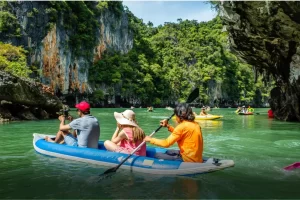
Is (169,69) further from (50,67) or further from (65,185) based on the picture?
(65,185)

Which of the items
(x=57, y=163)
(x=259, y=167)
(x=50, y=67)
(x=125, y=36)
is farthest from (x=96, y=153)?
(x=125, y=36)

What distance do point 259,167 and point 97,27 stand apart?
138 feet

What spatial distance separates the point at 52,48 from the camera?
36500mm

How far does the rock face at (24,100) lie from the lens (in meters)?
15.0

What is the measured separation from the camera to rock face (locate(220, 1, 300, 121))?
8.69 metres

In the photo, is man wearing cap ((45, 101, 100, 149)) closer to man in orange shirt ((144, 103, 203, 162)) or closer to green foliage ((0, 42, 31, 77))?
man in orange shirt ((144, 103, 203, 162))

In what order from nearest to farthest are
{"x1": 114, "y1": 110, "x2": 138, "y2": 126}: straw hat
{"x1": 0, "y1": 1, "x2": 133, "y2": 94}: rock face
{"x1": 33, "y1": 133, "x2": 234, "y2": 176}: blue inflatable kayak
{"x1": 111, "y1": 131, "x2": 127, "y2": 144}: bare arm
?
1. {"x1": 33, "y1": 133, "x2": 234, "y2": 176}: blue inflatable kayak
2. {"x1": 114, "y1": 110, "x2": 138, "y2": 126}: straw hat
3. {"x1": 111, "y1": 131, "x2": 127, "y2": 144}: bare arm
4. {"x1": 0, "y1": 1, "x2": 133, "y2": 94}: rock face

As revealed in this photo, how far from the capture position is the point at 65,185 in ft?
14.5

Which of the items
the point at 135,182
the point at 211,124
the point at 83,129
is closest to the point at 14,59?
the point at 211,124

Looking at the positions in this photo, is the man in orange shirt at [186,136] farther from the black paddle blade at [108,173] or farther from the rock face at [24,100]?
the rock face at [24,100]

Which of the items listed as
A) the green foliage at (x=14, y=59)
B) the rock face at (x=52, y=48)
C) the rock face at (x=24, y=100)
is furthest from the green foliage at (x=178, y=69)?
the rock face at (x=24, y=100)

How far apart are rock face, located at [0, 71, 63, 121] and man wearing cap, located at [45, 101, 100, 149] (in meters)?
9.86

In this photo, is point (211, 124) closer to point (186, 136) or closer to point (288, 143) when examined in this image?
point (288, 143)

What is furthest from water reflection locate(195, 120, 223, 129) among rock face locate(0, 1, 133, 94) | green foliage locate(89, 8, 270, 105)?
green foliage locate(89, 8, 270, 105)
